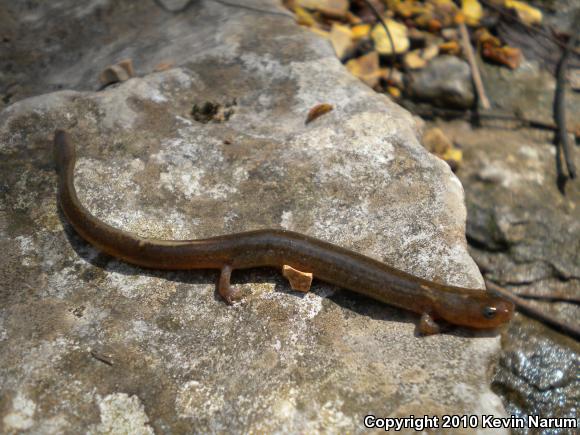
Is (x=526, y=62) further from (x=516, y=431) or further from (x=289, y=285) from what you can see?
(x=289, y=285)

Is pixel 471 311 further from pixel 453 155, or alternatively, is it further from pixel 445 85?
pixel 445 85

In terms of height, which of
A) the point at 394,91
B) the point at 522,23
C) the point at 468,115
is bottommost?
the point at 468,115

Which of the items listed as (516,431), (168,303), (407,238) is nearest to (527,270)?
(516,431)

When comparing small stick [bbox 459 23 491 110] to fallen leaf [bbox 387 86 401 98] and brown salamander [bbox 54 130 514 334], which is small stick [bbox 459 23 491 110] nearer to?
fallen leaf [bbox 387 86 401 98]

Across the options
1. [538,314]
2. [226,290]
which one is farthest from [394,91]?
[226,290]

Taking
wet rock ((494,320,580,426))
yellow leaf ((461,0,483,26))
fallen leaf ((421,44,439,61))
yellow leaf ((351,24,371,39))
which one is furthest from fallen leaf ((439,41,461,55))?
wet rock ((494,320,580,426))

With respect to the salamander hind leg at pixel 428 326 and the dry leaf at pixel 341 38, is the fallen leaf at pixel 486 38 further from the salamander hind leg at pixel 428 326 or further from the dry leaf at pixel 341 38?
the salamander hind leg at pixel 428 326
